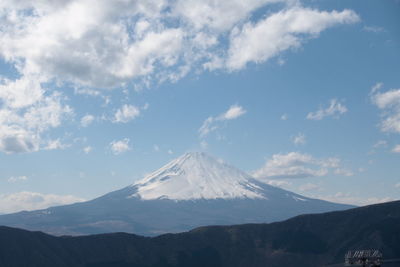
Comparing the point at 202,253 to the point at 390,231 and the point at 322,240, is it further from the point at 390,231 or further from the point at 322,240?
the point at 390,231

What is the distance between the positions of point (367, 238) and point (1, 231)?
451ft

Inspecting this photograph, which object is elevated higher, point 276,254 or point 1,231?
point 1,231

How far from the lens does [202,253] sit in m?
190

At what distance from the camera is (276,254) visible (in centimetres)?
19275

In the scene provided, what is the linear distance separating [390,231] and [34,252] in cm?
13256

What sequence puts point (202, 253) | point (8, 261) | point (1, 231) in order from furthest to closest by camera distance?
point (202, 253) < point (1, 231) < point (8, 261)

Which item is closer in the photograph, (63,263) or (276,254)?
(63,263)

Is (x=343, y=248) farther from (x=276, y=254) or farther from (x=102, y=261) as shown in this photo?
(x=102, y=261)

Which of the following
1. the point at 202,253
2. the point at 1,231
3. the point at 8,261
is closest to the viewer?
the point at 8,261

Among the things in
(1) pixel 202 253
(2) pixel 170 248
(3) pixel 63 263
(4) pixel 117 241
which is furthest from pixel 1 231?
(1) pixel 202 253

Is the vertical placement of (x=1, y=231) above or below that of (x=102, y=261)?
above

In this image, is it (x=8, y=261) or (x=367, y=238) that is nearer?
(x=8, y=261)

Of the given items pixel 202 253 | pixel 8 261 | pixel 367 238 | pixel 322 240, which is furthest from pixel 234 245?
pixel 8 261

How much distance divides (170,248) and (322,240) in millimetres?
62105
